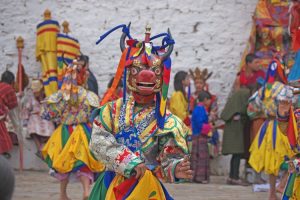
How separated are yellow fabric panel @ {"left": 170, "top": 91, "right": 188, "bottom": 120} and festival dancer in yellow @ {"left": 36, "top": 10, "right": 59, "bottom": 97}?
216cm

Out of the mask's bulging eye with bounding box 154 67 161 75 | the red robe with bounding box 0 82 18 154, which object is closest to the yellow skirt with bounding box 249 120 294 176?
the red robe with bounding box 0 82 18 154

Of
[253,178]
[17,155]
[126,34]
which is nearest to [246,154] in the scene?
[253,178]

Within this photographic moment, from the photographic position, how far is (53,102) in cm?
843

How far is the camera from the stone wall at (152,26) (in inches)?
491

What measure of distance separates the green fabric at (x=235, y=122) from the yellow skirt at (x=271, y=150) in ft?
5.42

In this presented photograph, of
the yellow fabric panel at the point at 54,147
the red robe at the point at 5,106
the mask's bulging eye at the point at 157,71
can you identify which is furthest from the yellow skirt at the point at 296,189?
the red robe at the point at 5,106

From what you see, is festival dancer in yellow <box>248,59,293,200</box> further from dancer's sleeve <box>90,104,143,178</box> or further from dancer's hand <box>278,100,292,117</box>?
dancer's sleeve <box>90,104,143,178</box>

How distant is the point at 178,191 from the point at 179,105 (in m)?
Answer: 1.84

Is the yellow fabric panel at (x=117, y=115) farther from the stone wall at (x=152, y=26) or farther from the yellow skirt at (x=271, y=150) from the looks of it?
the stone wall at (x=152, y=26)

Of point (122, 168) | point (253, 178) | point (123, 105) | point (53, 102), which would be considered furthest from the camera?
point (253, 178)

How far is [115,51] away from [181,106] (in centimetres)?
200

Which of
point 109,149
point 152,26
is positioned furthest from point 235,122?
point 109,149

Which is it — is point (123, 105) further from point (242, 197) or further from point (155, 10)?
point (155, 10)

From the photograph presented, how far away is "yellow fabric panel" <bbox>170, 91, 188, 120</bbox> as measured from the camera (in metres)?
11.3
